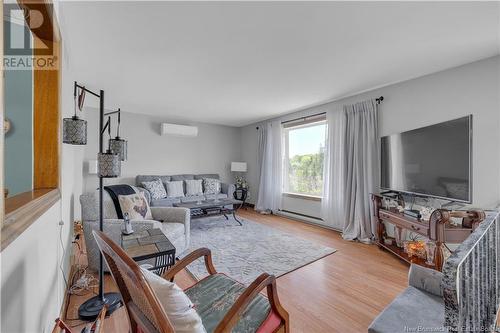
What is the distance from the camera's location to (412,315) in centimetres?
116

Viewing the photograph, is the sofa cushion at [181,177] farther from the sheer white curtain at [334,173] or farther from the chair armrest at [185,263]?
the chair armrest at [185,263]

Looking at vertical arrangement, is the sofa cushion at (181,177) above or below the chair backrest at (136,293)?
above

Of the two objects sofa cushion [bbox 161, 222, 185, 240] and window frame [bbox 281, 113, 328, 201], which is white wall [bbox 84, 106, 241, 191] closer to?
window frame [bbox 281, 113, 328, 201]

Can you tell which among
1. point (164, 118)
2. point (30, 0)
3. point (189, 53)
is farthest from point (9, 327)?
point (164, 118)

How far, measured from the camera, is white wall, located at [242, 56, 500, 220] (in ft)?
7.78

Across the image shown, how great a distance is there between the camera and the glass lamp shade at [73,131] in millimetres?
1563

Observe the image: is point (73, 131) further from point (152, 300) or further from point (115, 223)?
point (152, 300)

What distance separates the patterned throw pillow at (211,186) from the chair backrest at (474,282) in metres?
4.79

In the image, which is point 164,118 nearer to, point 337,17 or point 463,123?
point 337,17

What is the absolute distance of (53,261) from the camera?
141 centimetres

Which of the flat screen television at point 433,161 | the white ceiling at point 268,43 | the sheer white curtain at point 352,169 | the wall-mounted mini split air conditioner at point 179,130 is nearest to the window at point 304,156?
the sheer white curtain at point 352,169

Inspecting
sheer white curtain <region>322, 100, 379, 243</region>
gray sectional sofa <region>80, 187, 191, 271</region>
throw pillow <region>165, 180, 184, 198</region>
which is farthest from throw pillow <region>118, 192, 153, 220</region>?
sheer white curtain <region>322, 100, 379, 243</region>

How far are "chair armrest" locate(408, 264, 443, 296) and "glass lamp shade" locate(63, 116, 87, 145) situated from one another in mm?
2480

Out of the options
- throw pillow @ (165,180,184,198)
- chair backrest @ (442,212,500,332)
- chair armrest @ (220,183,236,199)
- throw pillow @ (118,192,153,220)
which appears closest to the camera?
chair backrest @ (442,212,500,332)
